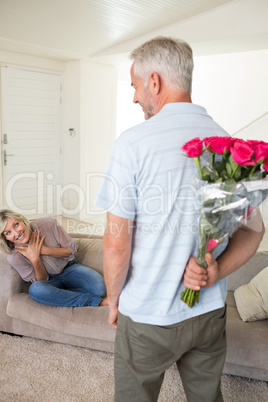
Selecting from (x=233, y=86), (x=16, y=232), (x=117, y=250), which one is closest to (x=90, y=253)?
(x=16, y=232)

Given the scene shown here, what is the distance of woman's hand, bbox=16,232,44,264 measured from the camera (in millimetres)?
2691

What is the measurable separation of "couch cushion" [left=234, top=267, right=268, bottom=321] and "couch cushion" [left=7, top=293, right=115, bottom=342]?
2.60 feet

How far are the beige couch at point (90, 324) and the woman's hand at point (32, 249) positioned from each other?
0.47 ft

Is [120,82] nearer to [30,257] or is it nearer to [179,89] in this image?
[30,257]

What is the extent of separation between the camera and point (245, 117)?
6.57 meters

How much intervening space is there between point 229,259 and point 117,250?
14.4 inches

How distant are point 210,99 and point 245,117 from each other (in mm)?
Result: 741

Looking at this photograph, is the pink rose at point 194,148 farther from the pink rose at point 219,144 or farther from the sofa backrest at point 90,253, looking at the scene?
the sofa backrest at point 90,253

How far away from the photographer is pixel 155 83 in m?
1.19

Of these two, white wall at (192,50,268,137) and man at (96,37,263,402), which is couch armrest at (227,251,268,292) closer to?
man at (96,37,263,402)

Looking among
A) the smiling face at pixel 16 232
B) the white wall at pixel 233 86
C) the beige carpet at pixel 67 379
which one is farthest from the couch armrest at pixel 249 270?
the white wall at pixel 233 86

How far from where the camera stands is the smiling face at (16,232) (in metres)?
2.66

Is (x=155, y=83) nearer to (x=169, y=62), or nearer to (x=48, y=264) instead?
(x=169, y=62)

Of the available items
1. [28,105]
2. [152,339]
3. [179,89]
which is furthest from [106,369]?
[28,105]
